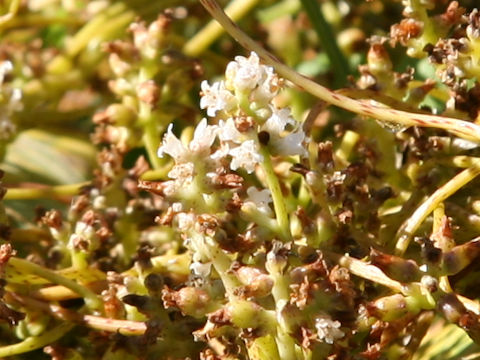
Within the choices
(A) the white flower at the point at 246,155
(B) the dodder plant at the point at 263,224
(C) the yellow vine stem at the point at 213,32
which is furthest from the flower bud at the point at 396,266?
(C) the yellow vine stem at the point at 213,32

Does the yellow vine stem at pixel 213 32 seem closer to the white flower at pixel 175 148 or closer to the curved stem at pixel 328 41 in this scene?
the curved stem at pixel 328 41

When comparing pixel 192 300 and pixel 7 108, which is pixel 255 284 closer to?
pixel 192 300

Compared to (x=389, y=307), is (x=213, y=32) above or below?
above

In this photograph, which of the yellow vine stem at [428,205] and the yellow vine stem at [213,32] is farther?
the yellow vine stem at [213,32]

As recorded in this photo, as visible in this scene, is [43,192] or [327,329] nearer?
[327,329]

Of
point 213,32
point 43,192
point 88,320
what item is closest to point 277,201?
point 88,320

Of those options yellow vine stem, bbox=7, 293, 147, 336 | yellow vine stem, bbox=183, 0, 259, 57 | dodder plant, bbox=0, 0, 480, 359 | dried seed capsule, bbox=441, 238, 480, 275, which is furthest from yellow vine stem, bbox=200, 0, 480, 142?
yellow vine stem, bbox=183, 0, 259, 57

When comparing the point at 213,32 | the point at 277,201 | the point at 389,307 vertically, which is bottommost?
the point at 389,307

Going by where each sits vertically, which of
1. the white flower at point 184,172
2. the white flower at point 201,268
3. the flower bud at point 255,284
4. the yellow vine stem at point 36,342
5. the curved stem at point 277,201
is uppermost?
the white flower at point 184,172
